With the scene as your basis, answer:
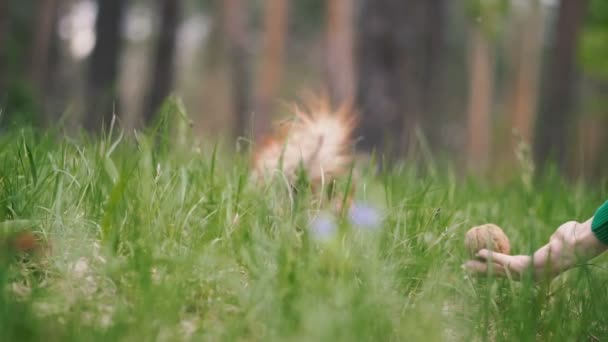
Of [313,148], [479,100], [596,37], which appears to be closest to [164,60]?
[596,37]

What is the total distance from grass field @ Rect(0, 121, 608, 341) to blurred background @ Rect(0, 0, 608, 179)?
47 centimetres

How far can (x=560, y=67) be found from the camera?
1038cm

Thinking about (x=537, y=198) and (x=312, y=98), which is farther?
(x=537, y=198)

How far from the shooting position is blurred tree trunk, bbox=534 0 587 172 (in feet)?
33.1

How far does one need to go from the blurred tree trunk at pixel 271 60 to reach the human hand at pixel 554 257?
16115 millimetres

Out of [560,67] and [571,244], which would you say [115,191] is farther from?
[560,67]

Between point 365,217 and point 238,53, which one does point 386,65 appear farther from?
point 238,53

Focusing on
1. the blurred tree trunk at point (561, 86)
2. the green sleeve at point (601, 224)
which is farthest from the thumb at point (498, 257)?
the blurred tree trunk at point (561, 86)

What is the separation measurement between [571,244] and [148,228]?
1251 mm

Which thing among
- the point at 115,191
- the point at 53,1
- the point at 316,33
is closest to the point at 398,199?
the point at 115,191

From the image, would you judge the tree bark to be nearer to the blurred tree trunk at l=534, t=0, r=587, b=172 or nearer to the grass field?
A: the blurred tree trunk at l=534, t=0, r=587, b=172

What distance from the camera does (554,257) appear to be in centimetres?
208

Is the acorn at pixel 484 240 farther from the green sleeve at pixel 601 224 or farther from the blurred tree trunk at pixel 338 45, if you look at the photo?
the blurred tree trunk at pixel 338 45

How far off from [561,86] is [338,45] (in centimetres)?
789
